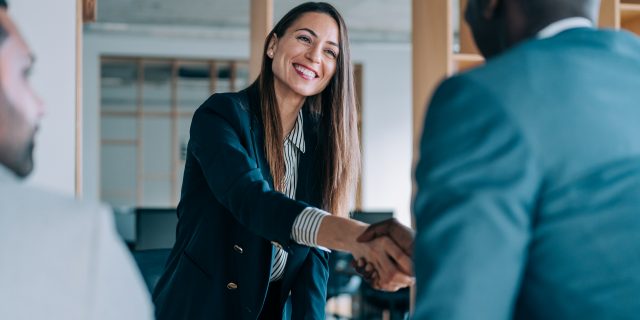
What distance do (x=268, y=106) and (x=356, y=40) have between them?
30.2 ft

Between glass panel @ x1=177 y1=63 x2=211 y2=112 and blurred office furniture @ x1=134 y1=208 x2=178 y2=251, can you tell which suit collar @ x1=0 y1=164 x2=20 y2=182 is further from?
glass panel @ x1=177 y1=63 x2=211 y2=112

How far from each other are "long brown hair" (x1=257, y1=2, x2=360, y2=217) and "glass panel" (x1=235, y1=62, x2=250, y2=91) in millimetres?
9265

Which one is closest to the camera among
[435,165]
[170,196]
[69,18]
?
[435,165]

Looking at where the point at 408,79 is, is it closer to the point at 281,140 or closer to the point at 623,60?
the point at 281,140

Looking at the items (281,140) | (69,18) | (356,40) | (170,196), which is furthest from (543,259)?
(170,196)

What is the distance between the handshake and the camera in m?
1.23

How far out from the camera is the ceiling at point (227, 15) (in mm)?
8930

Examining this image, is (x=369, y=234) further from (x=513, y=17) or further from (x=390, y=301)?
(x=390, y=301)

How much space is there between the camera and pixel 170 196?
12109mm

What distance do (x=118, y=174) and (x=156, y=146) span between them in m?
0.90

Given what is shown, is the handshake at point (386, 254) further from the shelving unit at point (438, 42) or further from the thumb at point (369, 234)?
the shelving unit at point (438, 42)

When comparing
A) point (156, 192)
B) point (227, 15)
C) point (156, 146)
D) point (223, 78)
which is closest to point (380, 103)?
point (223, 78)

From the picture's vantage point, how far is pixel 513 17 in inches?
32.1

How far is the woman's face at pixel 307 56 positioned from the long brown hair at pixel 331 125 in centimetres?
2
